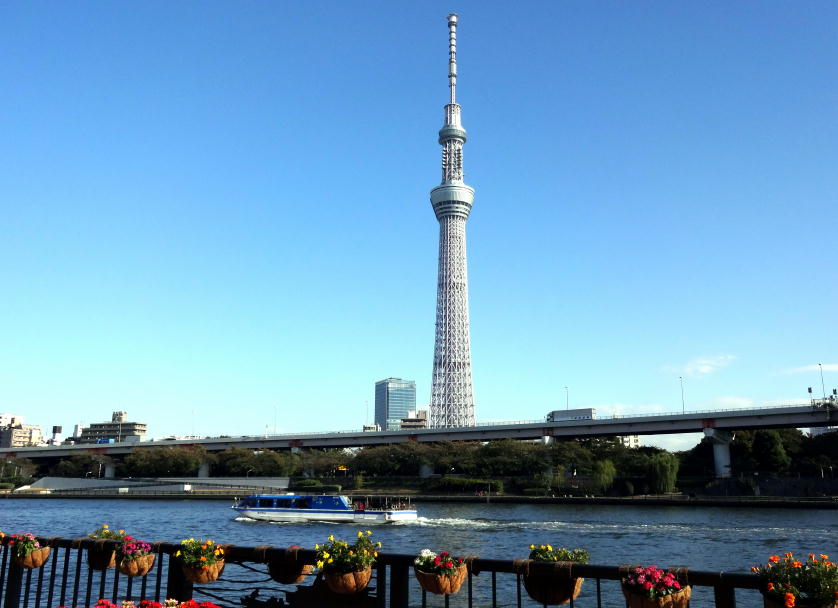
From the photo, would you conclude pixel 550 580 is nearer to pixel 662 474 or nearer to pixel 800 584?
pixel 800 584

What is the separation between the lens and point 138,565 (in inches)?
482

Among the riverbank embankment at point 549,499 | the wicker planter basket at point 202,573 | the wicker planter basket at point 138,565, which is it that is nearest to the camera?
the wicker planter basket at point 202,573

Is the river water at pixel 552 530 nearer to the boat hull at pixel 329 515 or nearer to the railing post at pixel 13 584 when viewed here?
the boat hull at pixel 329 515

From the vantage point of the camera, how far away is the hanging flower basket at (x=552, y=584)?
952 centimetres

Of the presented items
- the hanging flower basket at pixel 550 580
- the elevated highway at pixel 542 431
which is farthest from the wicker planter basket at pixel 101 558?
the elevated highway at pixel 542 431

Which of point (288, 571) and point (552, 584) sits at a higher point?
point (552, 584)

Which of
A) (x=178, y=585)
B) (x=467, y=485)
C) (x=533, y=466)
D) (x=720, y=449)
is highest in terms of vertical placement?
(x=720, y=449)

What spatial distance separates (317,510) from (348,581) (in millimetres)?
68313

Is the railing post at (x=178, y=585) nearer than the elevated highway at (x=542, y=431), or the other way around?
the railing post at (x=178, y=585)

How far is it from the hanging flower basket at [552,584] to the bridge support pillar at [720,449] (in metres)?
117

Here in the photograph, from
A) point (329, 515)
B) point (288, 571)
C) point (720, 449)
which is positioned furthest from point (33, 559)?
point (720, 449)

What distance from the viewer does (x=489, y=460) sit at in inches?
4781

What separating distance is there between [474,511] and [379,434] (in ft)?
206

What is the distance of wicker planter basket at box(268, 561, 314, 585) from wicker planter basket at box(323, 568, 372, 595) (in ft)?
2.59
